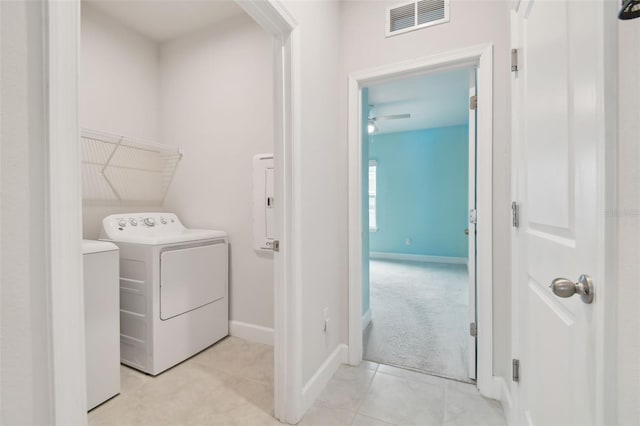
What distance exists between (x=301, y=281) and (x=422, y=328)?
1.70 meters

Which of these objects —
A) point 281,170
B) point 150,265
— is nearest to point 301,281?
point 281,170

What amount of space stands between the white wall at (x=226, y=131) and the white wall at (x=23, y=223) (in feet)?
5.85

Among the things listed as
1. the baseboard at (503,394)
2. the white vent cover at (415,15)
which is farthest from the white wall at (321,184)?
the baseboard at (503,394)

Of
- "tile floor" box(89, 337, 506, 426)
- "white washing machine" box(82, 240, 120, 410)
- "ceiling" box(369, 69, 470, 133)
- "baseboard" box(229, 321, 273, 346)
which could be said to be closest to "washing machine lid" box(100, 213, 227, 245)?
"white washing machine" box(82, 240, 120, 410)

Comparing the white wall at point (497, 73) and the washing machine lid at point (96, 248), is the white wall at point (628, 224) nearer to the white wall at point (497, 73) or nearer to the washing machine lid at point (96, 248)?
the white wall at point (497, 73)

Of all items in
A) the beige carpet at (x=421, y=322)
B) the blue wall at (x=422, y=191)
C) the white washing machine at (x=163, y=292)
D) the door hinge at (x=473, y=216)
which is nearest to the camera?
the door hinge at (x=473, y=216)

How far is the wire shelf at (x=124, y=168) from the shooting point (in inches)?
89.3

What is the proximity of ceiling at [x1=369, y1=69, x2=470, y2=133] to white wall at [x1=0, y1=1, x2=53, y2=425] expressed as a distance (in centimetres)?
295

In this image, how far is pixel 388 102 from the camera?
412 centimetres

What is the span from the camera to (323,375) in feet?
5.68

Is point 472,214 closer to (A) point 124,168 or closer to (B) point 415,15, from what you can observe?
(B) point 415,15

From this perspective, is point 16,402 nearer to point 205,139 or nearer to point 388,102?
point 205,139

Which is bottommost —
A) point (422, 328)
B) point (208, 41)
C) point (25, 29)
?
point (422, 328)

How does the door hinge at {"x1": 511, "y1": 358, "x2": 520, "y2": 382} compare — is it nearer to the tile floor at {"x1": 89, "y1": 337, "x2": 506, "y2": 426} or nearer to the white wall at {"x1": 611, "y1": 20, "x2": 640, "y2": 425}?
the tile floor at {"x1": 89, "y1": 337, "x2": 506, "y2": 426}
